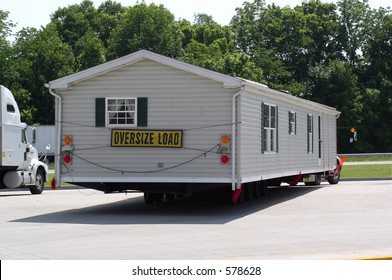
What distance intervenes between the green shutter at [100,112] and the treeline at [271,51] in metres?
50.3

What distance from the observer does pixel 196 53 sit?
266 feet

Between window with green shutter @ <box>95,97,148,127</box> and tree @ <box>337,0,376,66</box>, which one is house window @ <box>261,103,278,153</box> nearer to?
window with green shutter @ <box>95,97,148,127</box>

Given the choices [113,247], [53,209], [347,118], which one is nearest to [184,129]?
[53,209]

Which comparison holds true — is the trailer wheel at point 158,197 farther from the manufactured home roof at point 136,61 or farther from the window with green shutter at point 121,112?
the manufactured home roof at point 136,61

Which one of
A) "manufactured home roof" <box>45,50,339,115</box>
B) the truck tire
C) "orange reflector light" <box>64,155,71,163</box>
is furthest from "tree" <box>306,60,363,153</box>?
"orange reflector light" <box>64,155,71,163</box>

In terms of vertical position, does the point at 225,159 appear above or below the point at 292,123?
below

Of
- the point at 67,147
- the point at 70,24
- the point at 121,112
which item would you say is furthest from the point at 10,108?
the point at 70,24

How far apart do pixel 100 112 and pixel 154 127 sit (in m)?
1.44

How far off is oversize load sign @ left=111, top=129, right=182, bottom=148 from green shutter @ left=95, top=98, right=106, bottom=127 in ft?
1.32

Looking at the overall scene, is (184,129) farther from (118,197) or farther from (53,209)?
(118,197)

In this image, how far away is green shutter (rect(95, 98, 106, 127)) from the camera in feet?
63.4

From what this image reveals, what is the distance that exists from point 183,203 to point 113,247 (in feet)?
32.1

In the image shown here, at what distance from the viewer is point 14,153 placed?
26.4 metres

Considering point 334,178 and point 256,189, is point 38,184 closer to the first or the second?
point 256,189
